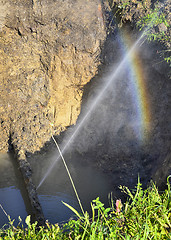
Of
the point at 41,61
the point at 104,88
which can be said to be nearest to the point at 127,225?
the point at 104,88

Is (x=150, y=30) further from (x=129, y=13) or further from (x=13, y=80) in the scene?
(x=13, y=80)

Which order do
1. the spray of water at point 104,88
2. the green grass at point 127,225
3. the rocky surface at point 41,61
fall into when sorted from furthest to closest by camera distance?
the rocky surface at point 41,61 → the spray of water at point 104,88 → the green grass at point 127,225

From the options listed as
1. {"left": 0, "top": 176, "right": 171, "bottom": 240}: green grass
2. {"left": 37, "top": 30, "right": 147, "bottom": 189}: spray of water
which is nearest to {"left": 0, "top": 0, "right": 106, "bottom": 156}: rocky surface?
{"left": 37, "top": 30, "right": 147, "bottom": 189}: spray of water

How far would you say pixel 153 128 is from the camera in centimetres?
520

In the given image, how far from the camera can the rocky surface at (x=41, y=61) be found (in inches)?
233

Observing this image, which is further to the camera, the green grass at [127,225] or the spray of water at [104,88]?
the spray of water at [104,88]

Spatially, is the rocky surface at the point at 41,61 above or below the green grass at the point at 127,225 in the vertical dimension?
above

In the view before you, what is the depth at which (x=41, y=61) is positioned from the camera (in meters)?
6.24

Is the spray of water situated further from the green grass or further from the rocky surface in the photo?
the green grass

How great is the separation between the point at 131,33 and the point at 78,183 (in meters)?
3.42

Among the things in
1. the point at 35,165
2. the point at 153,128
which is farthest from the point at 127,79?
the point at 35,165

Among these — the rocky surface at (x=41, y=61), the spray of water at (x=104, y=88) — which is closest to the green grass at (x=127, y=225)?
the spray of water at (x=104, y=88)

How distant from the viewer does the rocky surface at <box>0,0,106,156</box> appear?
19.4 feet

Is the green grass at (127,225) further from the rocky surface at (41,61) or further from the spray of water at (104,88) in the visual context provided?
the rocky surface at (41,61)
